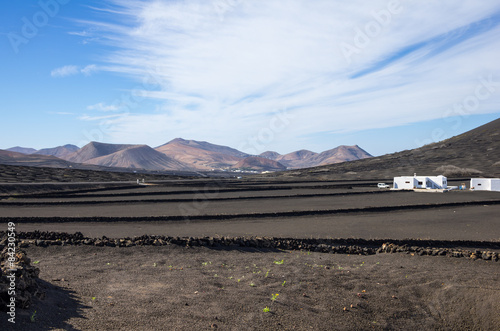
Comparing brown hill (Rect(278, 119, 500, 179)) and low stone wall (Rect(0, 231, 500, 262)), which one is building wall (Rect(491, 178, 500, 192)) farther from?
low stone wall (Rect(0, 231, 500, 262))

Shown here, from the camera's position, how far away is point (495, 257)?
15664 mm

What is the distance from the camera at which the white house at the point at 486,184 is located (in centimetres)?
5509

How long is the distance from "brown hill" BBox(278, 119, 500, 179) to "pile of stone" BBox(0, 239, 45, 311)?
97924mm

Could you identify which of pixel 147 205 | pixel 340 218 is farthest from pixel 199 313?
pixel 147 205

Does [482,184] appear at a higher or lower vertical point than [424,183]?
higher

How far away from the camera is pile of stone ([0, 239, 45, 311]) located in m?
7.41

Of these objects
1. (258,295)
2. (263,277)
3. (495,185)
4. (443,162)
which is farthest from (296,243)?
(443,162)

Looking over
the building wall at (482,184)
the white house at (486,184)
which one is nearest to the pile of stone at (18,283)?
the white house at (486,184)

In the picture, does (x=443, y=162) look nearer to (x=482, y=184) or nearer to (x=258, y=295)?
(x=482, y=184)

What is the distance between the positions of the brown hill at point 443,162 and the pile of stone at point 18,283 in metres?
97.9

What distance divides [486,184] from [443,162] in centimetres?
5716

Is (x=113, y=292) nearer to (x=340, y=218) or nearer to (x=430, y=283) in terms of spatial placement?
(x=430, y=283)

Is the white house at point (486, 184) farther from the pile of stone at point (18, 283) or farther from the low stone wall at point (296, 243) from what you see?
the pile of stone at point (18, 283)

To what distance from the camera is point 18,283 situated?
787 cm
